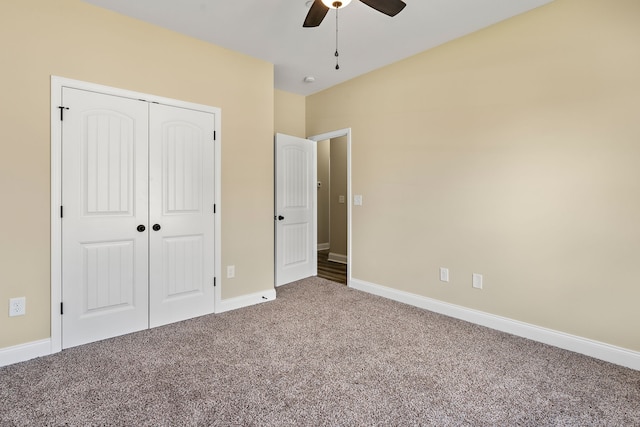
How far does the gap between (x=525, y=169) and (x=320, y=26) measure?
7.31 feet

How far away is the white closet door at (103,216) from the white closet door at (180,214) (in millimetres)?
91

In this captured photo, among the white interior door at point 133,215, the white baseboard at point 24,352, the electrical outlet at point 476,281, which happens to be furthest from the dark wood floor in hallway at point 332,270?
the white baseboard at point 24,352

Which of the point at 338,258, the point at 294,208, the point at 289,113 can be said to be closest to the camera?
the point at 294,208

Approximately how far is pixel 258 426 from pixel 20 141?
2.57 metres

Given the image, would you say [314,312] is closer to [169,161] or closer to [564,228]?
[169,161]

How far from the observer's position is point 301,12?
8.44ft

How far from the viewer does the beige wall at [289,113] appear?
14.7 ft

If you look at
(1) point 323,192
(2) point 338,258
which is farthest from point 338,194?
(2) point 338,258

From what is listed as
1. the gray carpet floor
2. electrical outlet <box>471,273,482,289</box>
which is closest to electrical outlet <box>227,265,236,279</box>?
the gray carpet floor

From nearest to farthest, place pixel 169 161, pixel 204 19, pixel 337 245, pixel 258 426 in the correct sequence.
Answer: pixel 258 426 < pixel 204 19 < pixel 169 161 < pixel 337 245

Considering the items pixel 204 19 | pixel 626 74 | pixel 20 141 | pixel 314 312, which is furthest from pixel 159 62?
pixel 626 74

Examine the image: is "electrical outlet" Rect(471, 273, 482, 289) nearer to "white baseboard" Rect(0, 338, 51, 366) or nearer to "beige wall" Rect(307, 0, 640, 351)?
"beige wall" Rect(307, 0, 640, 351)

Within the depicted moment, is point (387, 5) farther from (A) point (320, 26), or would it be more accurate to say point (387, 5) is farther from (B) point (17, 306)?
(B) point (17, 306)

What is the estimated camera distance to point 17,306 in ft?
7.31
